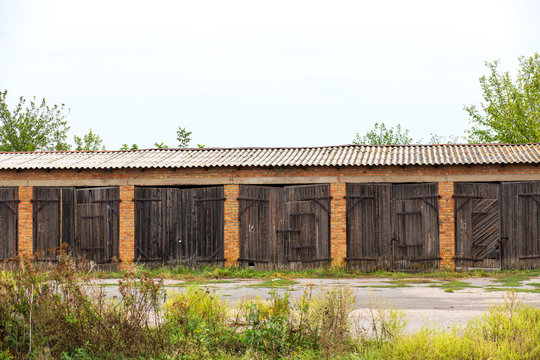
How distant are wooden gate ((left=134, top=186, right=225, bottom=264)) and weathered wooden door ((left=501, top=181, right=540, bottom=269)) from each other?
834 centimetres

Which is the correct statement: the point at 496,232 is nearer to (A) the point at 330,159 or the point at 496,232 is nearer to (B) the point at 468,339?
(A) the point at 330,159

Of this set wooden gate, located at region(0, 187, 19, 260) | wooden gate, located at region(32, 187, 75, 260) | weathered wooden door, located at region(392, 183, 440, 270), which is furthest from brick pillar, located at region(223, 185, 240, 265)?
wooden gate, located at region(0, 187, 19, 260)

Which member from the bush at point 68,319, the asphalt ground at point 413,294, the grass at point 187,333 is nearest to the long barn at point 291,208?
the asphalt ground at point 413,294

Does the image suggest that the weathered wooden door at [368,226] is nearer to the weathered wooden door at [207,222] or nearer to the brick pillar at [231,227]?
the brick pillar at [231,227]

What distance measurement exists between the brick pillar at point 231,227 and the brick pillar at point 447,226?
19.5 ft

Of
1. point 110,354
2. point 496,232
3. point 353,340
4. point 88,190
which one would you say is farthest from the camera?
point 88,190

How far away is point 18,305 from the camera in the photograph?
6652 millimetres

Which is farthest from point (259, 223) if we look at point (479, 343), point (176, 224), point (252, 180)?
point (479, 343)

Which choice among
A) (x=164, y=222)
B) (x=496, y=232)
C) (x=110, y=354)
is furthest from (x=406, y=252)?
(x=110, y=354)

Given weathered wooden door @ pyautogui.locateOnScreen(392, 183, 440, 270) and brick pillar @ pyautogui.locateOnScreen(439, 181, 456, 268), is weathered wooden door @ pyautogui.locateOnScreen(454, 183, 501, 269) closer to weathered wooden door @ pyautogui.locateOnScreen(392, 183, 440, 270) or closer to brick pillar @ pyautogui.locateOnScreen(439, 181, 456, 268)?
brick pillar @ pyautogui.locateOnScreen(439, 181, 456, 268)

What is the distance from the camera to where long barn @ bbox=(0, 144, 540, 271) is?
1639cm

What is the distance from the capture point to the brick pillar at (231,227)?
55.8 feet

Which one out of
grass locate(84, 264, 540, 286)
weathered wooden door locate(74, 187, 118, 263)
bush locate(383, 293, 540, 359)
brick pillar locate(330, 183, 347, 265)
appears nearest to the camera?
bush locate(383, 293, 540, 359)

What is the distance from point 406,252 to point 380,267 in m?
0.87
